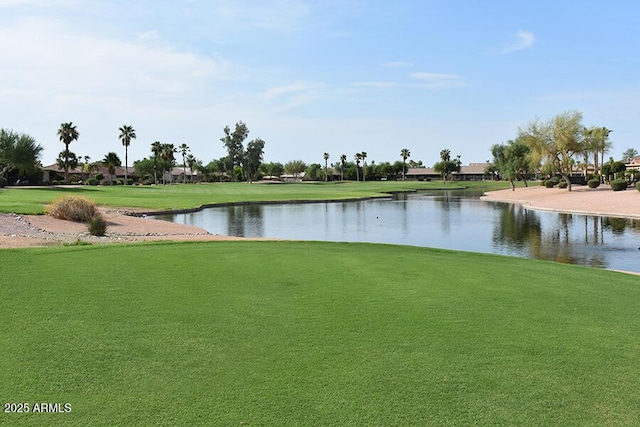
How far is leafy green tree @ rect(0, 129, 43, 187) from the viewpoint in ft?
273

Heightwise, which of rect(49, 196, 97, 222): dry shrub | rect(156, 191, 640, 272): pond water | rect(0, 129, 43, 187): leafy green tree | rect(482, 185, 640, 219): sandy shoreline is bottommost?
rect(156, 191, 640, 272): pond water

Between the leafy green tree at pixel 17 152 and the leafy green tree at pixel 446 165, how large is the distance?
116 metres

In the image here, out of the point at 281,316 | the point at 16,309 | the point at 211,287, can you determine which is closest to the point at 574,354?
the point at 281,316

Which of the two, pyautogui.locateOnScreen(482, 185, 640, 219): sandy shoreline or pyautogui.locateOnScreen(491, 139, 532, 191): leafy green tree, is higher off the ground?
pyautogui.locateOnScreen(491, 139, 532, 191): leafy green tree

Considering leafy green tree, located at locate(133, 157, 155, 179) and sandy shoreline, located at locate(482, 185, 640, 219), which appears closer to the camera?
sandy shoreline, located at locate(482, 185, 640, 219)

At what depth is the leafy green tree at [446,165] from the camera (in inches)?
6727

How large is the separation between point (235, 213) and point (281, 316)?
4480 cm

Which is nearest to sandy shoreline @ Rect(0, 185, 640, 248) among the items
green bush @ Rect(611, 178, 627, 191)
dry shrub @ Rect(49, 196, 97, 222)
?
dry shrub @ Rect(49, 196, 97, 222)

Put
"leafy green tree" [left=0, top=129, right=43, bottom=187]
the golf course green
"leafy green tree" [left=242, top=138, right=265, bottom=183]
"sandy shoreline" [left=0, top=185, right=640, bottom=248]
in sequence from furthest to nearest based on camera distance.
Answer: "leafy green tree" [left=242, top=138, right=265, bottom=183] → "leafy green tree" [left=0, top=129, right=43, bottom=187] → "sandy shoreline" [left=0, top=185, right=640, bottom=248] → the golf course green

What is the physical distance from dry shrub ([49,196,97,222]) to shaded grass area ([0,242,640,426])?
2448 centimetres

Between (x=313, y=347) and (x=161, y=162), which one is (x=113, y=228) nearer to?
(x=313, y=347)

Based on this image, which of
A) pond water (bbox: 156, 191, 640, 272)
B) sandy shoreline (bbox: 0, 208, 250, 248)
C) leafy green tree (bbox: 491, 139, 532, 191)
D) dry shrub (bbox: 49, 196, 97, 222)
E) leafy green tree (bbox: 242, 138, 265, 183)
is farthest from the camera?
leafy green tree (bbox: 242, 138, 265, 183)

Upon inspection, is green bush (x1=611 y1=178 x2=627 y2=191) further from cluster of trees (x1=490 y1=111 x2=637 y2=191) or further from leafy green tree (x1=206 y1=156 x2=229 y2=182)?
leafy green tree (x1=206 y1=156 x2=229 y2=182)

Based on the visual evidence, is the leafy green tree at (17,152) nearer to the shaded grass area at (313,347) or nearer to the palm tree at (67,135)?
the palm tree at (67,135)
